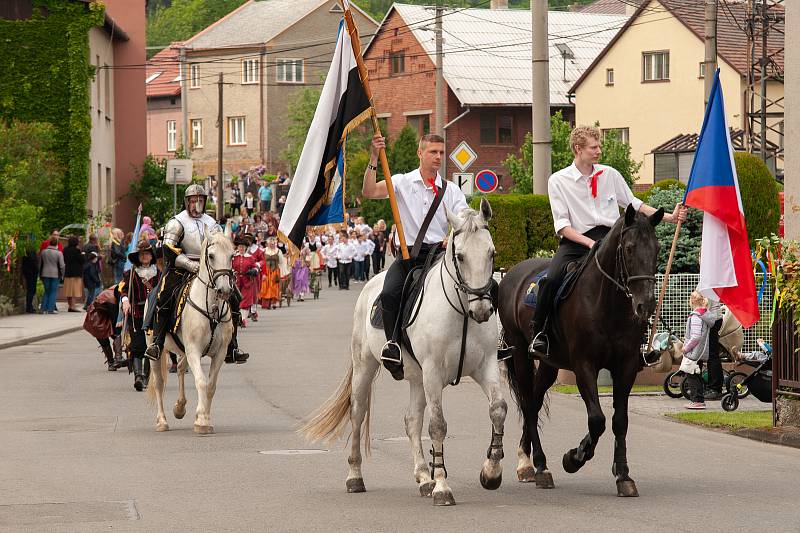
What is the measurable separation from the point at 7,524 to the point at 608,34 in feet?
276

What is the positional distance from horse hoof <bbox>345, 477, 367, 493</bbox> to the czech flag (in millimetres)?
3566

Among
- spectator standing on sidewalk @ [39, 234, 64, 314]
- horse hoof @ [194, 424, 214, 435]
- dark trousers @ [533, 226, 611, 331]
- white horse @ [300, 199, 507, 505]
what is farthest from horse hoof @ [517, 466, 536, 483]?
spectator standing on sidewalk @ [39, 234, 64, 314]

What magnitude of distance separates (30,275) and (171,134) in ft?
249

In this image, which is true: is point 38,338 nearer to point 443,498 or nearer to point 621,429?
point 621,429

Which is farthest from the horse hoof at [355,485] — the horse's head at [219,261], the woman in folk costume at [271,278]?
the woman in folk costume at [271,278]

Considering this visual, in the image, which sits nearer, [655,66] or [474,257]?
[474,257]

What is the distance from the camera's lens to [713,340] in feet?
56.5

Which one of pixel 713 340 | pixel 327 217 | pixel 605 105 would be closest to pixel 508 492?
pixel 327 217

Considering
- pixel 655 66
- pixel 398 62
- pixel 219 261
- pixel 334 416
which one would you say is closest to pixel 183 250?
pixel 219 261

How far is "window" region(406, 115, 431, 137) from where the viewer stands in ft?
277

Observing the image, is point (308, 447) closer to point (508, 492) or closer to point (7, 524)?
point (508, 492)

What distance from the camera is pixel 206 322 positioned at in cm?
1550

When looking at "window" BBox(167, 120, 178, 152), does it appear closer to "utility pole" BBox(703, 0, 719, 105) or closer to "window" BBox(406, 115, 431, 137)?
"window" BBox(406, 115, 431, 137)

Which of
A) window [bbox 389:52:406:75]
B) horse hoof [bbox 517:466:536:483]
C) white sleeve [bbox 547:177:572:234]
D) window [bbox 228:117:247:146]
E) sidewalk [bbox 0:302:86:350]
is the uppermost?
window [bbox 389:52:406:75]
